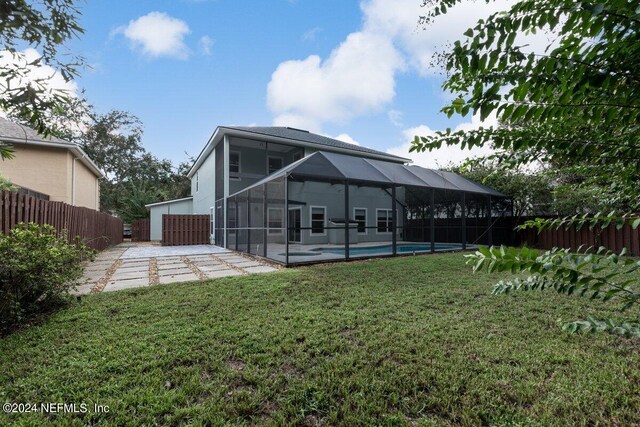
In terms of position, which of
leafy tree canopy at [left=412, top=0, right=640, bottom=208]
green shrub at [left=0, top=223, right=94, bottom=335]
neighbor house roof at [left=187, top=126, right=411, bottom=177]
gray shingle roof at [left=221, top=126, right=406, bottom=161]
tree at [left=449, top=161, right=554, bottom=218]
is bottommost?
green shrub at [left=0, top=223, right=94, bottom=335]

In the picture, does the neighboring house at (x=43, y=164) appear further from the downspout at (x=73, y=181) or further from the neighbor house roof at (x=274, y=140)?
the neighbor house roof at (x=274, y=140)

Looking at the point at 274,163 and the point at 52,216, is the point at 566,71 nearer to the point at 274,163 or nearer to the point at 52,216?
the point at 52,216

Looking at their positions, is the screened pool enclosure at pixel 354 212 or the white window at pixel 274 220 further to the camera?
the white window at pixel 274 220

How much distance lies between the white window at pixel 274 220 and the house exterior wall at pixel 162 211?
13.0 m

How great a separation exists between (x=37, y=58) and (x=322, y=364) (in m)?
3.41

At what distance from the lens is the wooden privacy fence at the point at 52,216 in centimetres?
462

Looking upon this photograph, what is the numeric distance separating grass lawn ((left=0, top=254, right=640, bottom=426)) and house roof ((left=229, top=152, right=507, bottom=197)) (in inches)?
176

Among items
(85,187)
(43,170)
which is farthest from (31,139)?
(85,187)

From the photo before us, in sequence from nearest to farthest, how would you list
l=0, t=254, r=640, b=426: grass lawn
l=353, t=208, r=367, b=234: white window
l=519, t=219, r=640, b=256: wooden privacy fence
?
l=0, t=254, r=640, b=426: grass lawn → l=519, t=219, r=640, b=256: wooden privacy fence → l=353, t=208, r=367, b=234: white window

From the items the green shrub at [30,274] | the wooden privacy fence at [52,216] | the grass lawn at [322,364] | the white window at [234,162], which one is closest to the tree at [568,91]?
the grass lawn at [322,364]

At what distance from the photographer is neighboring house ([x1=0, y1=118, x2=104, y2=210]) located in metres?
10.5

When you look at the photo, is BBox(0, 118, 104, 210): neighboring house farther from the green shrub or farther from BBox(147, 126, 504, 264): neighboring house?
the green shrub

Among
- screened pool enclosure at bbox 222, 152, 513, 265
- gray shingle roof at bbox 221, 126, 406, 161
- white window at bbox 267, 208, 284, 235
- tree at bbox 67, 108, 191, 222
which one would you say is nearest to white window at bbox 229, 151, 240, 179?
gray shingle roof at bbox 221, 126, 406, 161

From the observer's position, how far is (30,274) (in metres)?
3.39
